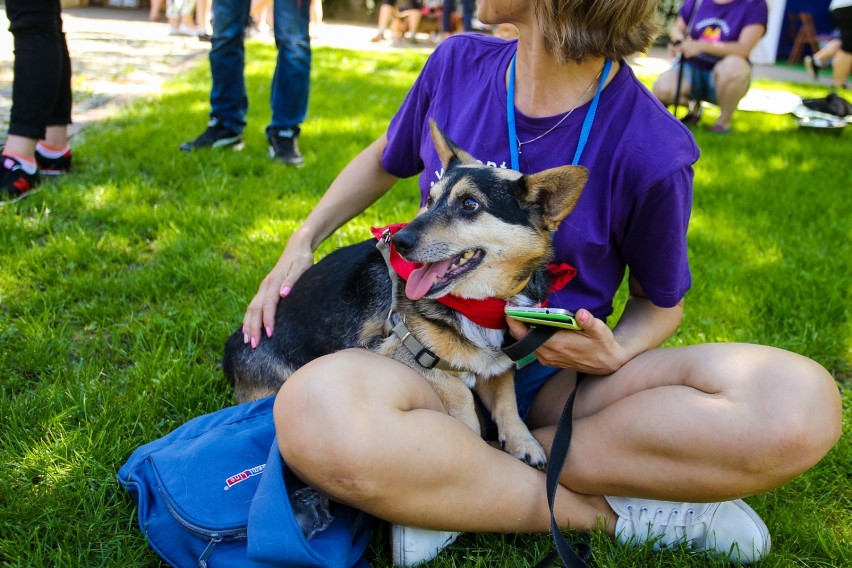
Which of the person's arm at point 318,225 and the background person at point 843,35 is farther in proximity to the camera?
the background person at point 843,35

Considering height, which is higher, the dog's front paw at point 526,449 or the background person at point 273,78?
the background person at point 273,78

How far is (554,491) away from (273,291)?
4.00ft

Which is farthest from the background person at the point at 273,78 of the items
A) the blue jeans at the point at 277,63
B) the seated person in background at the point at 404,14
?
the seated person in background at the point at 404,14

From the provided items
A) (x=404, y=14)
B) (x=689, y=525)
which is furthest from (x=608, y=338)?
(x=404, y=14)

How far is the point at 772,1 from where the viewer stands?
16766 millimetres

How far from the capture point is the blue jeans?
528 cm

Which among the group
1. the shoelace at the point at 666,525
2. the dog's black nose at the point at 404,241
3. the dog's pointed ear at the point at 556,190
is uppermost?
the dog's pointed ear at the point at 556,190

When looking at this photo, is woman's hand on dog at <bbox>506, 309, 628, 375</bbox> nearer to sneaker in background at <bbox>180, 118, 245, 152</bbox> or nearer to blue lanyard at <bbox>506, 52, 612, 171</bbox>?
blue lanyard at <bbox>506, 52, 612, 171</bbox>

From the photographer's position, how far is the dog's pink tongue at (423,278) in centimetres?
213

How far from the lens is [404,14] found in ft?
55.0

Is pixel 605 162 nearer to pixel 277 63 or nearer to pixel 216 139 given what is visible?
pixel 277 63

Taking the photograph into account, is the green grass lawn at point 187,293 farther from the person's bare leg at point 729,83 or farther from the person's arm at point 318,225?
the person's bare leg at point 729,83

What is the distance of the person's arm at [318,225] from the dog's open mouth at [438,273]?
2.02ft

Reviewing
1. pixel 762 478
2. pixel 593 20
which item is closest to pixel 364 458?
pixel 762 478
